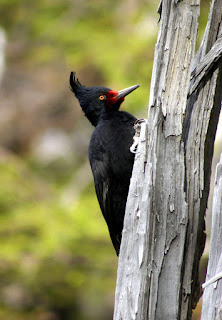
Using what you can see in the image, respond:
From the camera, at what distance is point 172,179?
7.16 feet

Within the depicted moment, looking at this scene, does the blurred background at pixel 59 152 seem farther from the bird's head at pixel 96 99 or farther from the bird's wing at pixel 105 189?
the bird's wing at pixel 105 189

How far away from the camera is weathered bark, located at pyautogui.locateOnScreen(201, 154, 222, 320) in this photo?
1.86 meters

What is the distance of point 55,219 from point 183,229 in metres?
3.41

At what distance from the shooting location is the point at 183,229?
2150 mm

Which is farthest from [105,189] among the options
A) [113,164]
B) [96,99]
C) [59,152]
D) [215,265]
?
[59,152]

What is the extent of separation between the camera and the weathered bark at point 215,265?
6.10 feet

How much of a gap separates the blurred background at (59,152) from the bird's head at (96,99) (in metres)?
1.16

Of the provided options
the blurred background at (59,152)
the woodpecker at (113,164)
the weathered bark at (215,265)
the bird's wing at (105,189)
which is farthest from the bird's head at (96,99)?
the weathered bark at (215,265)

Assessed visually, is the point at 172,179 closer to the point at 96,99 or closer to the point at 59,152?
the point at 96,99

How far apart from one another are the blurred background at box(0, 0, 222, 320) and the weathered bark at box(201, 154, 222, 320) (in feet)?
8.31

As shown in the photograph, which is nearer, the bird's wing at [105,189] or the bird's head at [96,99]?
the bird's wing at [105,189]

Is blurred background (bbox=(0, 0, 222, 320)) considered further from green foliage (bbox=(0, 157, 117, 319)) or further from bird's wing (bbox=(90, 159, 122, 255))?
bird's wing (bbox=(90, 159, 122, 255))

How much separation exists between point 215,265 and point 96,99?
2.10m

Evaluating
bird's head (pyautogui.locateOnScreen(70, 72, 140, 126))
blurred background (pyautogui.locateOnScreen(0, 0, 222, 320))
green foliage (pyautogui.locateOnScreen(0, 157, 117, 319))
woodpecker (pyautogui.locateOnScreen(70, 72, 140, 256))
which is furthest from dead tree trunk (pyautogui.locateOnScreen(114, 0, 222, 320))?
green foliage (pyautogui.locateOnScreen(0, 157, 117, 319))
